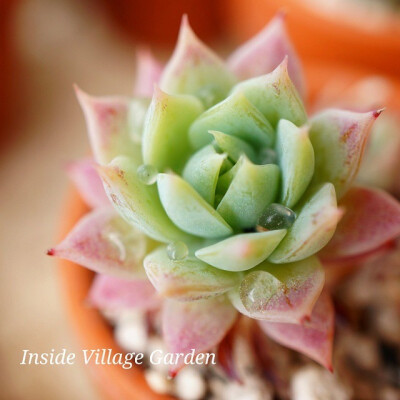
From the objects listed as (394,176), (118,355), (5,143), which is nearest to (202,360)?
(118,355)

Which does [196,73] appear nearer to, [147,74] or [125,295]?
[147,74]

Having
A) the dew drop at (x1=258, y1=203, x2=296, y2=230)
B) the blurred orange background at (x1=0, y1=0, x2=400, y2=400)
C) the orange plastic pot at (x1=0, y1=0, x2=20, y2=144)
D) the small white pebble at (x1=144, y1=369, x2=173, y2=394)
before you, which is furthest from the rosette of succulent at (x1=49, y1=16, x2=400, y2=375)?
the orange plastic pot at (x1=0, y1=0, x2=20, y2=144)

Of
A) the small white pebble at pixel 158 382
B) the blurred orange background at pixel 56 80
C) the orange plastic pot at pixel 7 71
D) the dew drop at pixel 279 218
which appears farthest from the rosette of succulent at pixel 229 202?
the orange plastic pot at pixel 7 71

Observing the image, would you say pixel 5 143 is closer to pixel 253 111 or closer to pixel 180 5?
pixel 180 5

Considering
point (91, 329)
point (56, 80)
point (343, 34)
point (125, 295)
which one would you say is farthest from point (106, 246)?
point (56, 80)

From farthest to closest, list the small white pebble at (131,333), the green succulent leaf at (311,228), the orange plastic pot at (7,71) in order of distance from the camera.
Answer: the orange plastic pot at (7,71) → the small white pebble at (131,333) → the green succulent leaf at (311,228)

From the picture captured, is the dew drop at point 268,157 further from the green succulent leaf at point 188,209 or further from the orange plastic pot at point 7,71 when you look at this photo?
the orange plastic pot at point 7,71
